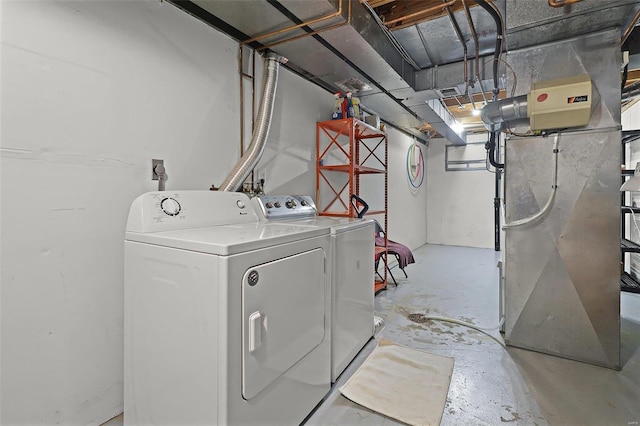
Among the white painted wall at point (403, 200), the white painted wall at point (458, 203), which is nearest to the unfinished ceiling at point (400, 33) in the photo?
the white painted wall at point (403, 200)

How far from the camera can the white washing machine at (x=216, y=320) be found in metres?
1.13

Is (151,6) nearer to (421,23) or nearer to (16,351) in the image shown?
(16,351)

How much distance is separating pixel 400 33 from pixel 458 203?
5.02m

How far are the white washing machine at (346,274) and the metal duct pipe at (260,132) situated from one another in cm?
20

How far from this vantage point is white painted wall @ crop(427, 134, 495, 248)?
6.63 m

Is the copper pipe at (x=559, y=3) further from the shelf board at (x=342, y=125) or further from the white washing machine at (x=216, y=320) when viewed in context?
the white washing machine at (x=216, y=320)

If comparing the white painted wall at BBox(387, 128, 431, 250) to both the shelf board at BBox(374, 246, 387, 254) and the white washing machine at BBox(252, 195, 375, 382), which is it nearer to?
the shelf board at BBox(374, 246, 387, 254)

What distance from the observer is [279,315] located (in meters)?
1.34

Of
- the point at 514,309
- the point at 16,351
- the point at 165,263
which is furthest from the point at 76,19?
the point at 514,309

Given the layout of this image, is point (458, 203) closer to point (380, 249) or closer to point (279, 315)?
point (380, 249)

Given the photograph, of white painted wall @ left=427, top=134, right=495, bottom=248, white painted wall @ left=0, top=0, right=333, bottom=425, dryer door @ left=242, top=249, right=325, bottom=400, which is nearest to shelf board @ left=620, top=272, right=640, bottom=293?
dryer door @ left=242, top=249, right=325, bottom=400

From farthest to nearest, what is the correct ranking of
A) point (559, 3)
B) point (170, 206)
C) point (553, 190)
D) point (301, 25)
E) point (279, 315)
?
point (553, 190), point (301, 25), point (559, 3), point (170, 206), point (279, 315)

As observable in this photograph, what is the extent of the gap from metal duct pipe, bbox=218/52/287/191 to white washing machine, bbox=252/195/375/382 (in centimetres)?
20

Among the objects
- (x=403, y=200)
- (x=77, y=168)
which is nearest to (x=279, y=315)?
(x=77, y=168)
